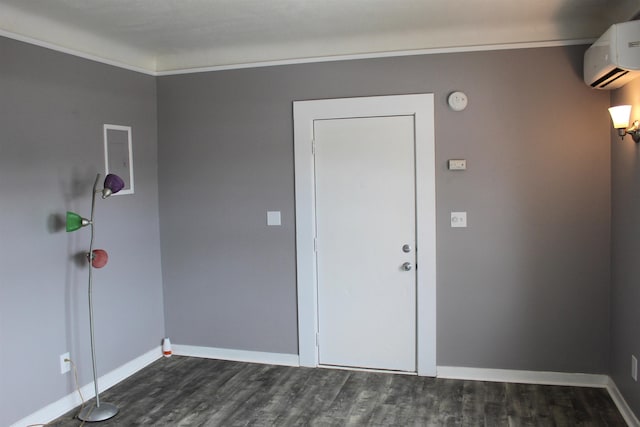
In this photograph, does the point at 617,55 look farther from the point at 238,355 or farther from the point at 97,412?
the point at 97,412

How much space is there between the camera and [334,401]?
136 inches

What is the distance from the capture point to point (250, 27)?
3480mm

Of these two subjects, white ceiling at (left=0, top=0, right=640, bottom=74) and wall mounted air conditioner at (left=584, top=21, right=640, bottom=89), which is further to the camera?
white ceiling at (left=0, top=0, right=640, bottom=74)

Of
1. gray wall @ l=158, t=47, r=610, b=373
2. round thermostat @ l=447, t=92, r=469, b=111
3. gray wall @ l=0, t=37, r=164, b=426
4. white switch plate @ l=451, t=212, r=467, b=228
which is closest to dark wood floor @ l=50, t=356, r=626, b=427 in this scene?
gray wall @ l=158, t=47, r=610, b=373

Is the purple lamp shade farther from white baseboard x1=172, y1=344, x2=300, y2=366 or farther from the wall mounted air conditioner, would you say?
the wall mounted air conditioner

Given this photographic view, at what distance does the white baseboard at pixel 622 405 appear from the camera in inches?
117

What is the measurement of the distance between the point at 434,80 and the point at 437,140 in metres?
0.43

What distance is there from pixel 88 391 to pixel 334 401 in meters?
1.67

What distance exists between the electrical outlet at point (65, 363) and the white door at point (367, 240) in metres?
1.77

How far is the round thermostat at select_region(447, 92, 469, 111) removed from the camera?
3.60 m

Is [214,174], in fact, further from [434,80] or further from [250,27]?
[434,80]

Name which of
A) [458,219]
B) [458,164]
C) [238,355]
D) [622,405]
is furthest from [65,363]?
[622,405]

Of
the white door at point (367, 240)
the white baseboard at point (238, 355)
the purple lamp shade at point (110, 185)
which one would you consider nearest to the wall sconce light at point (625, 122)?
the white door at point (367, 240)

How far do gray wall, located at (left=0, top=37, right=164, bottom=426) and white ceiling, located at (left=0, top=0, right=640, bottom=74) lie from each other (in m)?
0.18
